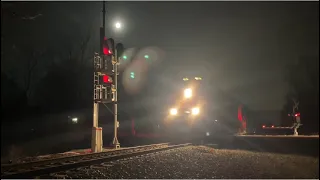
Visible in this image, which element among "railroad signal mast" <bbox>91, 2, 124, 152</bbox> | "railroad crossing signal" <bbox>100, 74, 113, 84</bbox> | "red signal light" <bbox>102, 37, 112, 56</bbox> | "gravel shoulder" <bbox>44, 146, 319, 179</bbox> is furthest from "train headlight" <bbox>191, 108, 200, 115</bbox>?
"gravel shoulder" <bbox>44, 146, 319, 179</bbox>

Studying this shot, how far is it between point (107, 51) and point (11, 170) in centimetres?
1004

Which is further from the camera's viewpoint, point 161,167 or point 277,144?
point 277,144

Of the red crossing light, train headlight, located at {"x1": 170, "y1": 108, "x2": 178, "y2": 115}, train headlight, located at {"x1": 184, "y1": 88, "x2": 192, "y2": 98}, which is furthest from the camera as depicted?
train headlight, located at {"x1": 170, "y1": 108, "x2": 178, "y2": 115}

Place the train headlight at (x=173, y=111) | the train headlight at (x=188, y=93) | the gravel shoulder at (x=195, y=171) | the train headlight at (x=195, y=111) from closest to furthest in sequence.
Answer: the gravel shoulder at (x=195, y=171), the train headlight at (x=195, y=111), the train headlight at (x=188, y=93), the train headlight at (x=173, y=111)

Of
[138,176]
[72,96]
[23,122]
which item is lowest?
[138,176]

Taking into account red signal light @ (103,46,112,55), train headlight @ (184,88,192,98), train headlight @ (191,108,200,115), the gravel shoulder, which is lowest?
the gravel shoulder

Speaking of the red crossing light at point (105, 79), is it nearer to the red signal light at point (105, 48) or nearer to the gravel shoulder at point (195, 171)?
the red signal light at point (105, 48)

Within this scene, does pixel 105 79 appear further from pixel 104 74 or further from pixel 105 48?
pixel 105 48

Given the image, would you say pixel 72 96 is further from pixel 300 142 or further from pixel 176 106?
pixel 300 142

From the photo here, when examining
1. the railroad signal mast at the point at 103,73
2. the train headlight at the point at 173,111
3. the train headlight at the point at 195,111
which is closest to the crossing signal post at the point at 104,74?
the railroad signal mast at the point at 103,73

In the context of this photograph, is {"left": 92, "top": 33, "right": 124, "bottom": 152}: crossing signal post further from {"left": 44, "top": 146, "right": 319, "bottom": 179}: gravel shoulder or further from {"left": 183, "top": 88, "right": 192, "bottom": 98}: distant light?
{"left": 183, "top": 88, "right": 192, "bottom": 98}: distant light

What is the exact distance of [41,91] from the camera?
A: 33.3 m

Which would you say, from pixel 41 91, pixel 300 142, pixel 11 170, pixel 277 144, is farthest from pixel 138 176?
pixel 41 91

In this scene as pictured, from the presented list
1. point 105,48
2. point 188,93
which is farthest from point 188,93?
point 105,48
